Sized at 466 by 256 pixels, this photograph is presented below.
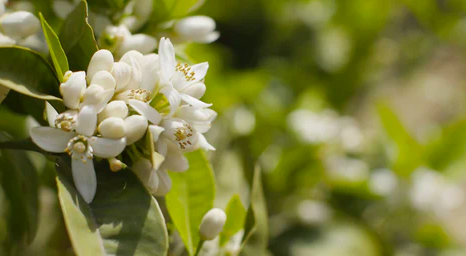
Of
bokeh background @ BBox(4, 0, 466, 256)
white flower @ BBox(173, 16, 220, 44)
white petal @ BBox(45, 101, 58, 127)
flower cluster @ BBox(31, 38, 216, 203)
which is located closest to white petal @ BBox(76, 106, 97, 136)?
flower cluster @ BBox(31, 38, 216, 203)

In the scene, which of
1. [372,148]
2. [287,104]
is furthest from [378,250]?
[287,104]

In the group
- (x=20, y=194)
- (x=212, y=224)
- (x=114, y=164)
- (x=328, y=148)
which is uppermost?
(x=114, y=164)

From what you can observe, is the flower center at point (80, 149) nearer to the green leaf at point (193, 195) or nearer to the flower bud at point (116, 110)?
the flower bud at point (116, 110)

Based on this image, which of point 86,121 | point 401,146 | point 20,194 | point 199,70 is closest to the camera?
point 86,121

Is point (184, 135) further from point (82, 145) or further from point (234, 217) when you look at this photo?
point (234, 217)

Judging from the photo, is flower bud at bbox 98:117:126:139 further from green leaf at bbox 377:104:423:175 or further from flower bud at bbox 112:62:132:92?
green leaf at bbox 377:104:423:175

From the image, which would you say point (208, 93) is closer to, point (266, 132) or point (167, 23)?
point (266, 132)

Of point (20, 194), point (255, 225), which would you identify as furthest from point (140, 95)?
point (20, 194)
